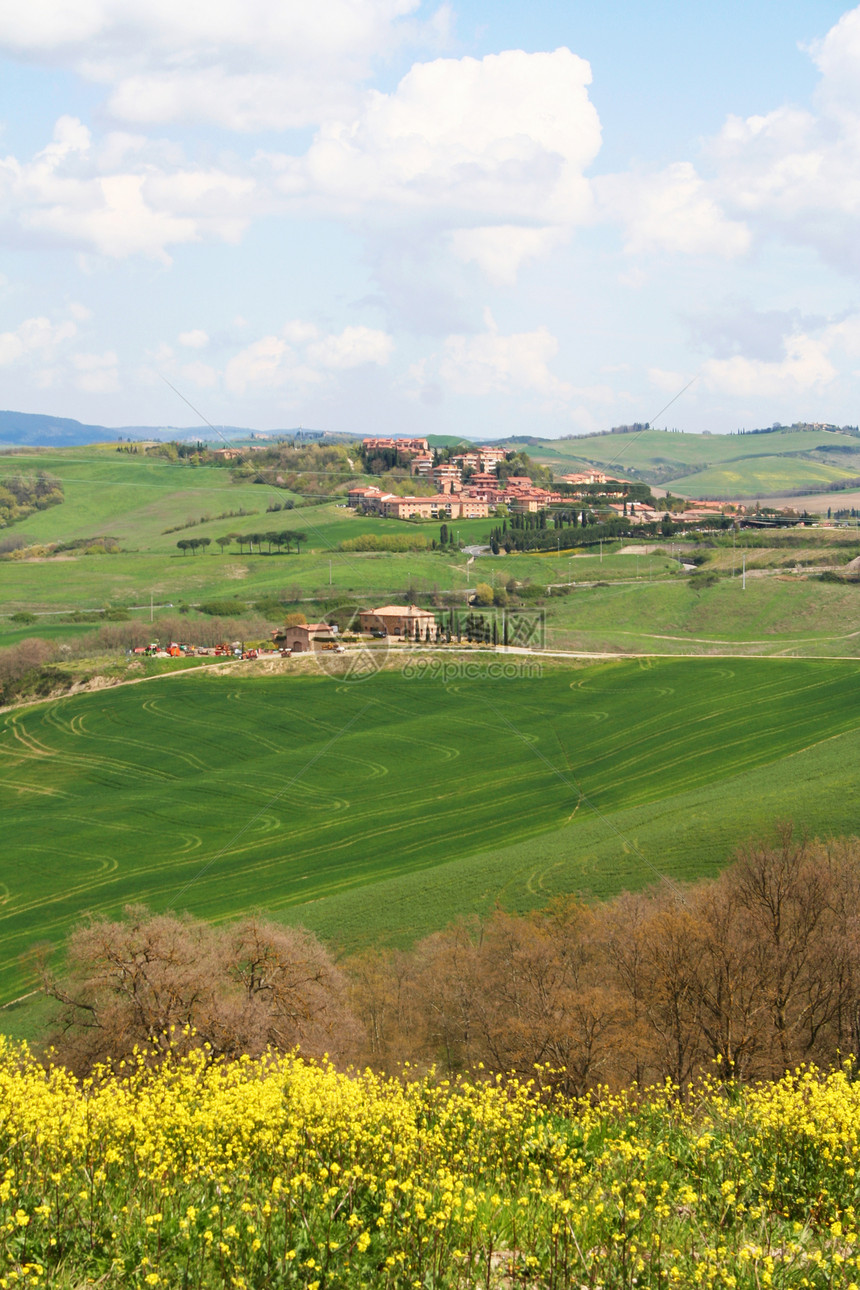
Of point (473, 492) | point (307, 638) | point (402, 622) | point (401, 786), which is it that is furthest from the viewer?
point (473, 492)

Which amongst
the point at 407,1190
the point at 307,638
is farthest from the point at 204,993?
the point at 307,638

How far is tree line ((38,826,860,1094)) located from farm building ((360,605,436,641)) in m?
51.3

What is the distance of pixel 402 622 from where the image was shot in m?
83.9

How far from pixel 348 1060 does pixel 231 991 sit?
383 cm

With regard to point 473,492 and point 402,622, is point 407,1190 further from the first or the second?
point 473,492

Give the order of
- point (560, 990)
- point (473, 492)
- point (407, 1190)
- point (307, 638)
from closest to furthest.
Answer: point (407, 1190) < point (560, 990) < point (307, 638) < point (473, 492)

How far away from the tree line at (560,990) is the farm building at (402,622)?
51.3 meters

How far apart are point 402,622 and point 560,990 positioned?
6013 cm

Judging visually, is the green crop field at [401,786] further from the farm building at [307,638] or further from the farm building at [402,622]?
the farm building at [307,638]

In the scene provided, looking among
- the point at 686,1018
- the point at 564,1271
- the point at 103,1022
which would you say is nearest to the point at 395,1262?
the point at 564,1271

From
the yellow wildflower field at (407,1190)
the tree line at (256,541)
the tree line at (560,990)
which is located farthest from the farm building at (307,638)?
the yellow wildflower field at (407,1190)

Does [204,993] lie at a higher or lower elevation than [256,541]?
lower

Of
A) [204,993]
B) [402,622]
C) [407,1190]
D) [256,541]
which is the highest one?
[256,541]

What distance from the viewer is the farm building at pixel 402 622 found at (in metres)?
82.7
